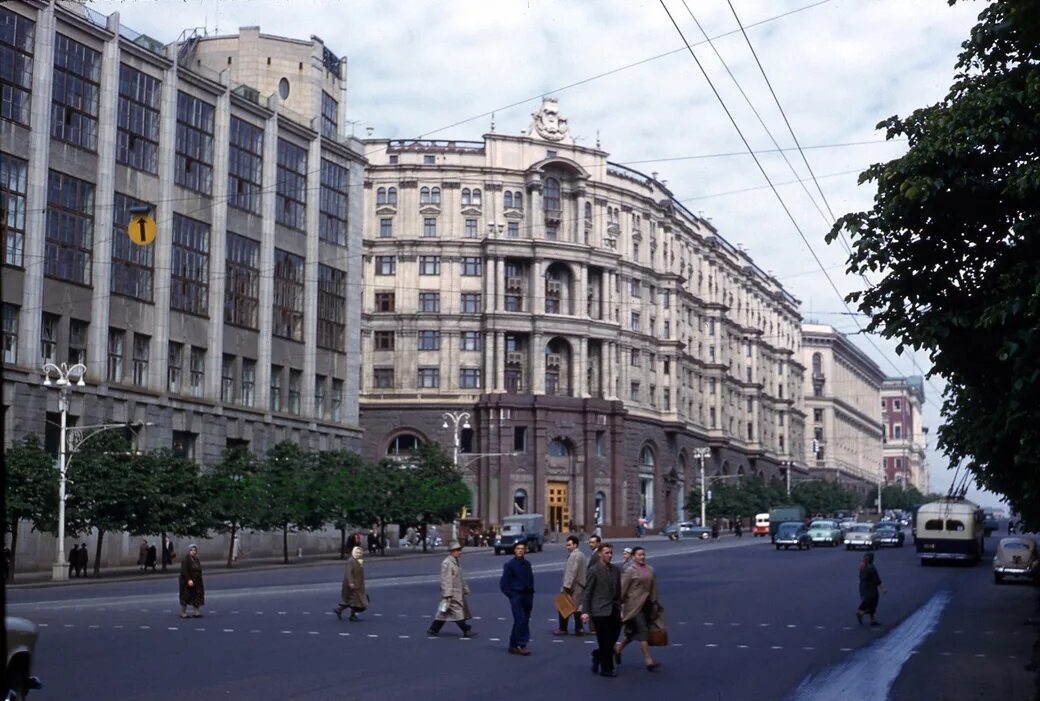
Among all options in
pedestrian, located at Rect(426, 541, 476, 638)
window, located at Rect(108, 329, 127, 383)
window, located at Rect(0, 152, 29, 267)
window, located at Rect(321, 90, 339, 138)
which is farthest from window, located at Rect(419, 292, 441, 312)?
pedestrian, located at Rect(426, 541, 476, 638)

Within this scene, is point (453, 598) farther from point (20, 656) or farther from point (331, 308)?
point (331, 308)

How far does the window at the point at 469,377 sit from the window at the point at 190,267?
3585 centimetres

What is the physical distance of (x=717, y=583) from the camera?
40438 millimetres

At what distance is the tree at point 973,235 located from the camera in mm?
16062

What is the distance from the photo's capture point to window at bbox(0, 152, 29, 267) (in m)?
50.2

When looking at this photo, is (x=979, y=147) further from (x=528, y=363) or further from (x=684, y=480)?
(x=684, y=480)

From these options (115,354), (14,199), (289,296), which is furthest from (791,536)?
(14,199)

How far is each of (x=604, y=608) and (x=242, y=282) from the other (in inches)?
2055

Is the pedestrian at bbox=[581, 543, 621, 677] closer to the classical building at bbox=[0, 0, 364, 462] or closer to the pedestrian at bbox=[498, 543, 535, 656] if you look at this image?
the pedestrian at bbox=[498, 543, 535, 656]

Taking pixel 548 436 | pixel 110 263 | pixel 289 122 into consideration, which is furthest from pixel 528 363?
pixel 110 263

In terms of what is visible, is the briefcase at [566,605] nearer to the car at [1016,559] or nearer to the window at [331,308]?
the car at [1016,559]

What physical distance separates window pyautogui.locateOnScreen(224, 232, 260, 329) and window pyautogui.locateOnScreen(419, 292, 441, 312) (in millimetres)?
30799

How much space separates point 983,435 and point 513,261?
79.7 metres

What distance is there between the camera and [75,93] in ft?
179
